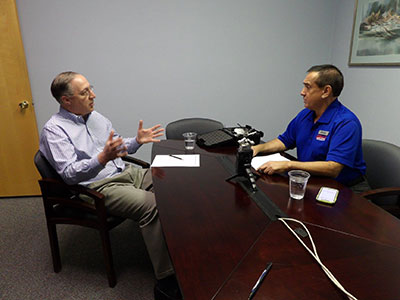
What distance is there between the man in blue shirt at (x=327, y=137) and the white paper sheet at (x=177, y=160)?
416 millimetres

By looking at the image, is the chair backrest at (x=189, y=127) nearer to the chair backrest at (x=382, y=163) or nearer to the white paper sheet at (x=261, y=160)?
the white paper sheet at (x=261, y=160)

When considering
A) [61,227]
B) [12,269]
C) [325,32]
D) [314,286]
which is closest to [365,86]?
[325,32]

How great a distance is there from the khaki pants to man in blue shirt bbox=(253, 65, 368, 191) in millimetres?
704

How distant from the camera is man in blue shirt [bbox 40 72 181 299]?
1.55 m

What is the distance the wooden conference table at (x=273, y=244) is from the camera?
77 centimetres

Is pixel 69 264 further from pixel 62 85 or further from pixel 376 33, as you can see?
pixel 376 33

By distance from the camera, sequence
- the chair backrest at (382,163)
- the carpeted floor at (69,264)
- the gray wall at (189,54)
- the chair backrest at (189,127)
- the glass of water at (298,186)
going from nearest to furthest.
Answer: the glass of water at (298,186)
the chair backrest at (382,163)
the carpeted floor at (69,264)
the chair backrest at (189,127)
the gray wall at (189,54)

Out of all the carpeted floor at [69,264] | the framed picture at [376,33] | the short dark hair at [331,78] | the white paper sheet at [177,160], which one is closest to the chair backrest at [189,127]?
the white paper sheet at [177,160]

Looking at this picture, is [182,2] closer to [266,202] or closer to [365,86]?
[365,86]

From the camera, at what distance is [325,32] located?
3082 millimetres

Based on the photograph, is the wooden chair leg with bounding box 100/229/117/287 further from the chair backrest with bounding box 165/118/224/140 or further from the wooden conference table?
the chair backrest with bounding box 165/118/224/140

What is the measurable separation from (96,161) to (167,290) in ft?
2.69

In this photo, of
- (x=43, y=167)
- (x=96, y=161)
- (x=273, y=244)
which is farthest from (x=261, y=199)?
(x=43, y=167)

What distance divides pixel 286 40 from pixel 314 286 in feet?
9.42
